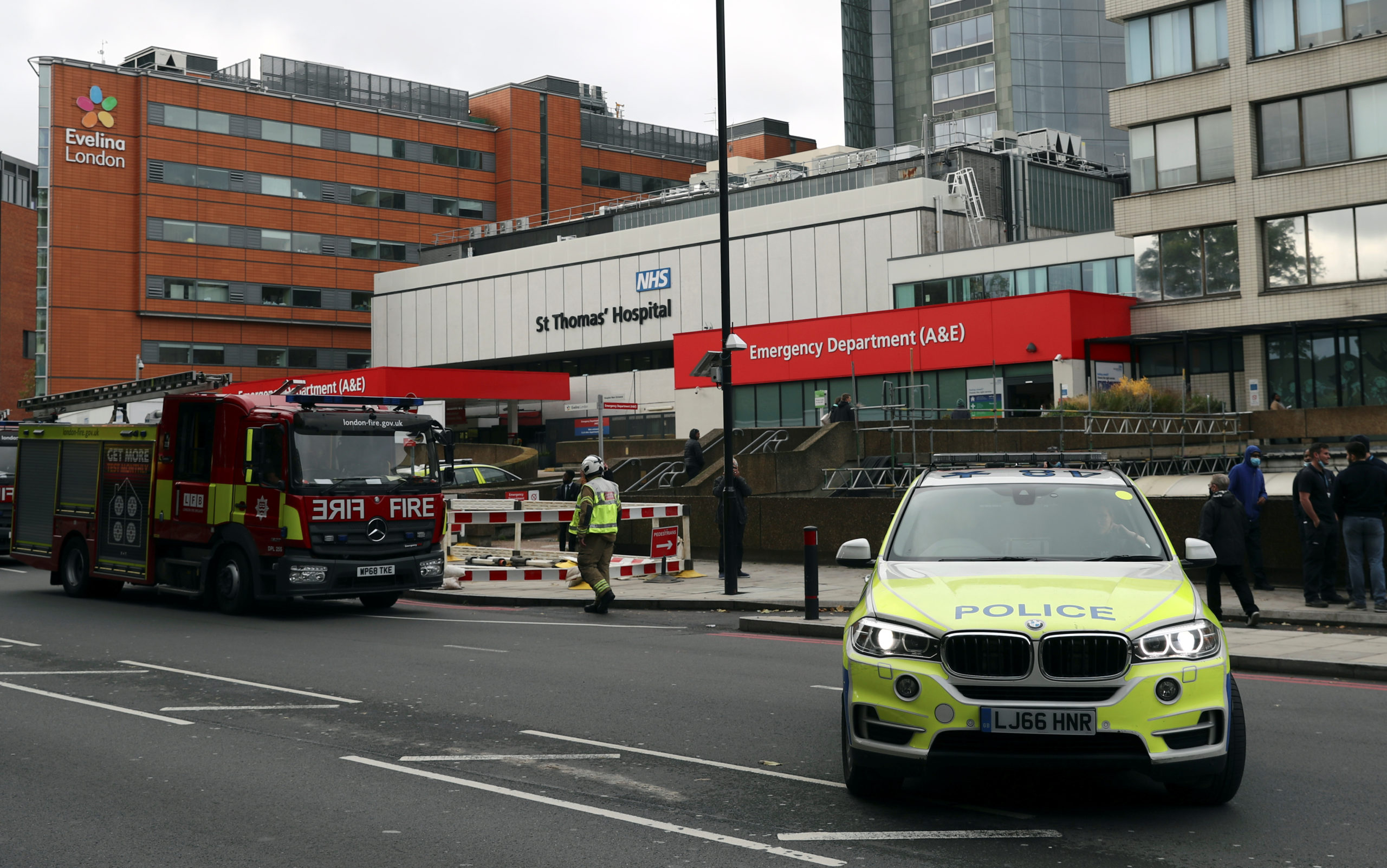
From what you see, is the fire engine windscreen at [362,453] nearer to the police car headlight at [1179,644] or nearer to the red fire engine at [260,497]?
the red fire engine at [260,497]

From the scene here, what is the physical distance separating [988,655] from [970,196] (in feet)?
162

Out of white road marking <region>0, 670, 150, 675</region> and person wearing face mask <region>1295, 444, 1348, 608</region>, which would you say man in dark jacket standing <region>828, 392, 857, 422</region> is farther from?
white road marking <region>0, 670, 150, 675</region>

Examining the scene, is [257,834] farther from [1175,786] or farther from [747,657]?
[747,657]

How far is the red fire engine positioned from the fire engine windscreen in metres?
0.02

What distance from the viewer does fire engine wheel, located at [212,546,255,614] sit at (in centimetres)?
1556

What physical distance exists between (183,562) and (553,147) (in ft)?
244

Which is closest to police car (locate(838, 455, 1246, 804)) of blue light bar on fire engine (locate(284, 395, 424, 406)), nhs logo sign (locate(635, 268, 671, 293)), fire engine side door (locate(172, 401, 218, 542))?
blue light bar on fire engine (locate(284, 395, 424, 406))

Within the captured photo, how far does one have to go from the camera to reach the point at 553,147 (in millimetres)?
87562

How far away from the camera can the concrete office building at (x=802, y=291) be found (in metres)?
43.1

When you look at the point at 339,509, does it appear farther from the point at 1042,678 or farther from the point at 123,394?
the point at 1042,678

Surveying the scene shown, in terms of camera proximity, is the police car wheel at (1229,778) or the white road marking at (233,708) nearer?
the police car wheel at (1229,778)

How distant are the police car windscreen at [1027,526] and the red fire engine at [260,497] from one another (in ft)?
31.8

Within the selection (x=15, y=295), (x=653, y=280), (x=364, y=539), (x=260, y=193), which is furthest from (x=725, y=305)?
(x=15, y=295)

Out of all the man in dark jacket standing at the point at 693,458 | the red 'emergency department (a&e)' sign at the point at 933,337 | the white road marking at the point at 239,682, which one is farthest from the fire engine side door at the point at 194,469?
the red 'emergency department (a&e)' sign at the point at 933,337
